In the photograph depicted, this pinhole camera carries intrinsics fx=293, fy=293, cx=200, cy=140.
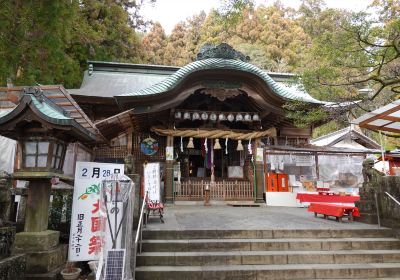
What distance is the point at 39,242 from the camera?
5.31 metres

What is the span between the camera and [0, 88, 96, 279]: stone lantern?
5.19 m

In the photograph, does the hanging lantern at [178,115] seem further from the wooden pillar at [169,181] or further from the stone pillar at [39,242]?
A: the stone pillar at [39,242]

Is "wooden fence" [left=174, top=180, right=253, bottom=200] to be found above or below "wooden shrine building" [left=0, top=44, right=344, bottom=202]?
below

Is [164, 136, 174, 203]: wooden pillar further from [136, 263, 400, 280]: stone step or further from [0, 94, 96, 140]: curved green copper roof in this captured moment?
[0, 94, 96, 140]: curved green copper roof

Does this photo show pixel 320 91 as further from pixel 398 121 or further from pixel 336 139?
pixel 336 139

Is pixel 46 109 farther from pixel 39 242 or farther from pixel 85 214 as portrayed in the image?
pixel 39 242

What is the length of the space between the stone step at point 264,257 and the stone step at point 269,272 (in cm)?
14

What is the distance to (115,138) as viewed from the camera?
44.5ft

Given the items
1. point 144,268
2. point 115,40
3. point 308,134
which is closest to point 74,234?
point 144,268

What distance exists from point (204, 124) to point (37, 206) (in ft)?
31.0

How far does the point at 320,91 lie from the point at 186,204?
287 inches

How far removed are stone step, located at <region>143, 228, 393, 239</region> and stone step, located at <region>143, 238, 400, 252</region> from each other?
168mm

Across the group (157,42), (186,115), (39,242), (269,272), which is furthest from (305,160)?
(157,42)

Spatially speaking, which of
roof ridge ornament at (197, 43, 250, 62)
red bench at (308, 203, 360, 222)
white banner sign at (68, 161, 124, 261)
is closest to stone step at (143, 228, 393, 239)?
white banner sign at (68, 161, 124, 261)
